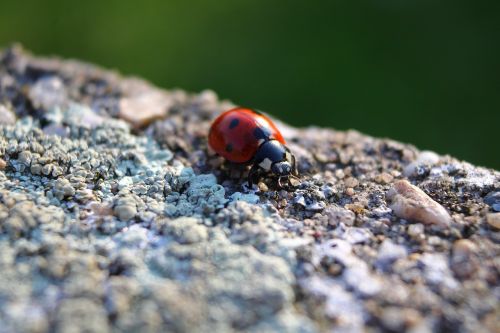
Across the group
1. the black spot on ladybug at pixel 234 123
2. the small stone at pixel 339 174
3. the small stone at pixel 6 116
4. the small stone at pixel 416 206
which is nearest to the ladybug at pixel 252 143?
the black spot on ladybug at pixel 234 123

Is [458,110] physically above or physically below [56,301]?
above

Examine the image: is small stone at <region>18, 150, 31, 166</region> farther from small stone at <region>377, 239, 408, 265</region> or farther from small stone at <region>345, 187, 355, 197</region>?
small stone at <region>377, 239, 408, 265</region>

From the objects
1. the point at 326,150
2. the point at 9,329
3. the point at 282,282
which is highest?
the point at 326,150

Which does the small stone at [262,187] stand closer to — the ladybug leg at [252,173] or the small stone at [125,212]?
the ladybug leg at [252,173]

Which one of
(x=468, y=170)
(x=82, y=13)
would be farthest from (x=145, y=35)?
(x=468, y=170)

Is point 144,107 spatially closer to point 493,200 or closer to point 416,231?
point 416,231

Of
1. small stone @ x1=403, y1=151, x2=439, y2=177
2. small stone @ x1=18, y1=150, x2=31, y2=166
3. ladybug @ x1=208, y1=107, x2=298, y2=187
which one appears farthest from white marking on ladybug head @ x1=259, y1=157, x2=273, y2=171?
small stone @ x1=18, y1=150, x2=31, y2=166

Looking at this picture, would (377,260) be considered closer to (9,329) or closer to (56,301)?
(56,301)
